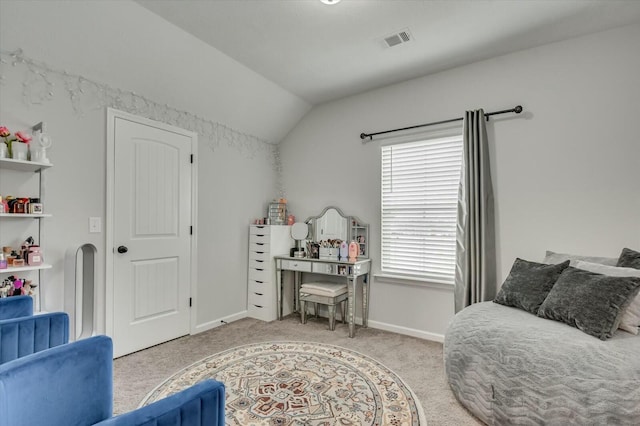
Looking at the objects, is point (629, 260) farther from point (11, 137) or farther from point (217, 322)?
point (11, 137)

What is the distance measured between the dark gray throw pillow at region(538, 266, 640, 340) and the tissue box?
203cm

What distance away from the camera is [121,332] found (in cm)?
279

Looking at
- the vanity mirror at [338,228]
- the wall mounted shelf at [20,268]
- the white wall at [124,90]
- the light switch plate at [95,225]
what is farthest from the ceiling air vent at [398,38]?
the wall mounted shelf at [20,268]

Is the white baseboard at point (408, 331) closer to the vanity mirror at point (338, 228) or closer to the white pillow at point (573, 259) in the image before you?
the vanity mirror at point (338, 228)

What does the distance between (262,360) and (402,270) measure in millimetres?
1660

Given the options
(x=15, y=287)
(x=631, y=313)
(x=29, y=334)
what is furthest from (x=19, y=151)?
(x=631, y=313)

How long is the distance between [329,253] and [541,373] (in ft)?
7.74

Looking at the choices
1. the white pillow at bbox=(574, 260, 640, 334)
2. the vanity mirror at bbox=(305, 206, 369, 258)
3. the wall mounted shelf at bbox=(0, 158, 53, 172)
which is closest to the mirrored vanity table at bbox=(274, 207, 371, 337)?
the vanity mirror at bbox=(305, 206, 369, 258)

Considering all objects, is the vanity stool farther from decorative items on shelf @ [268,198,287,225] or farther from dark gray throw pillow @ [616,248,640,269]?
dark gray throw pillow @ [616,248,640,269]

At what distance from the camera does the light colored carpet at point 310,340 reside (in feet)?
6.82

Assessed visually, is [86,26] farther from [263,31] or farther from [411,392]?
[411,392]

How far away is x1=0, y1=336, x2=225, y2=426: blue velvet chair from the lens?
940 millimetres

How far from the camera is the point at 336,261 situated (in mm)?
3445

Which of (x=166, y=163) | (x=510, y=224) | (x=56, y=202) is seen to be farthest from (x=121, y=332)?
(x=510, y=224)
